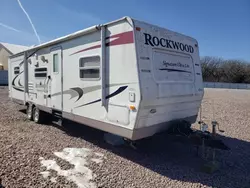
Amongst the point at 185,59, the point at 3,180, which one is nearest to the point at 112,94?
the point at 185,59

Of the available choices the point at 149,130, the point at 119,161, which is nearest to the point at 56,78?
the point at 119,161

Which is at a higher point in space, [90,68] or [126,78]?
[90,68]

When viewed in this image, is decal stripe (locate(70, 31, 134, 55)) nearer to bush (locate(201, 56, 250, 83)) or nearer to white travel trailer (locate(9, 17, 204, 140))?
white travel trailer (locate(9, 17, 204, 140))

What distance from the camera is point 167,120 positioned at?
4566 mm

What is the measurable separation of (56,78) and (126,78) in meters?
2.84

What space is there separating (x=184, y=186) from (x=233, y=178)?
1010 mm

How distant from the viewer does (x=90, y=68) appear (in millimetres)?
4766

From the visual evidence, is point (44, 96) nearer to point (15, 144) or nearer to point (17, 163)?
point (15, 144)

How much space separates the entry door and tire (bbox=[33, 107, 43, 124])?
3.78 ft

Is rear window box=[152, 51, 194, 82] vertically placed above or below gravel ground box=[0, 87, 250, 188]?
above

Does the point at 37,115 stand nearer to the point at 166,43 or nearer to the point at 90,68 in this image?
the point at 90,68

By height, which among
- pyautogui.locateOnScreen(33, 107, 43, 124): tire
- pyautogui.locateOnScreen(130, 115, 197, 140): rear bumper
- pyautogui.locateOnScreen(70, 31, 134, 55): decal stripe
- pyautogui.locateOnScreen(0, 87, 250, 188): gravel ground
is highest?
pyautogui.locateOnScreen(70, 31, 134, 55): decal stripe

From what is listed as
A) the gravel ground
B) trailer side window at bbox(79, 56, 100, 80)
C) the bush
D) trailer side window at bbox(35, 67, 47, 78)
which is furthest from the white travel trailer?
the bush

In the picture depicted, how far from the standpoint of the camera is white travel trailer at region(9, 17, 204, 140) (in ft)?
12.7
